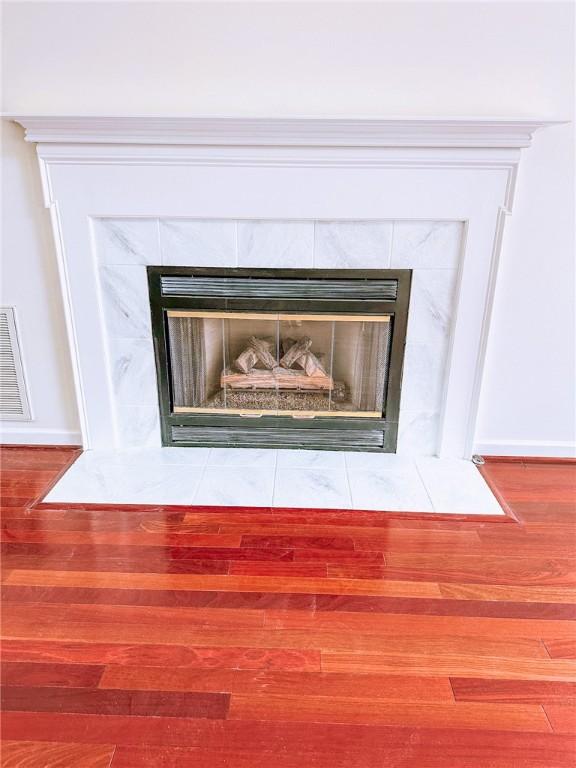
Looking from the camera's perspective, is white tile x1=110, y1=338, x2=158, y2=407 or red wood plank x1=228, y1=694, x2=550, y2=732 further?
white tile x1=110, y1=338, x2=158, y2=407

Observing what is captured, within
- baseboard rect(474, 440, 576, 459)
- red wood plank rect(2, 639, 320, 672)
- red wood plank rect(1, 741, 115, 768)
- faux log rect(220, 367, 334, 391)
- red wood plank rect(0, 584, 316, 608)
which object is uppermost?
faux log rect(220, 367, 334, 391)

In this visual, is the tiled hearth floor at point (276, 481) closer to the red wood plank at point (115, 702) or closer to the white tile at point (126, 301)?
the white tile at point (126, 301)

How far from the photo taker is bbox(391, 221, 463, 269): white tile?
2.10m

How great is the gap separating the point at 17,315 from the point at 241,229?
105 cm

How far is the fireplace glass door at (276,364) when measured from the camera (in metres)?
2.33

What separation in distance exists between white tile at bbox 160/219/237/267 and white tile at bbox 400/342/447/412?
0.87 metres

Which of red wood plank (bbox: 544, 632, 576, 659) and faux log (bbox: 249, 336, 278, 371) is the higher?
faux log (bbox: 249, 336, 278, 371)

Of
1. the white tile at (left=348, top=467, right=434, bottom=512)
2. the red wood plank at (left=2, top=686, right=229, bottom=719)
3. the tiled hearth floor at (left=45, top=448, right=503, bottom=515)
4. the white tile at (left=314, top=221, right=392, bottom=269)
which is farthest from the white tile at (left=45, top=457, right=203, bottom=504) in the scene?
the white tile at (left=314, top=221, right=392, bottom=269)

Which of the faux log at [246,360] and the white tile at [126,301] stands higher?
the white tile at [126,301]

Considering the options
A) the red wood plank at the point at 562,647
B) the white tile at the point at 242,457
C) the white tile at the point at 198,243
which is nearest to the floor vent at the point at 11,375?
the white tile at the point at 198,243

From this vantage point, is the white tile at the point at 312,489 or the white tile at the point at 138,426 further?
the white tile at the point at 138,426

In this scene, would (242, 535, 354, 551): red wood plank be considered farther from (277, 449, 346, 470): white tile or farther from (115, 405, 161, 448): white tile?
(115, 405, 161, 448): white tile

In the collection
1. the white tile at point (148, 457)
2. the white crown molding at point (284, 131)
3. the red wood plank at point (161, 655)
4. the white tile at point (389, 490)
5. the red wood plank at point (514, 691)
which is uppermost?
the white crown molding at point (284, 131)

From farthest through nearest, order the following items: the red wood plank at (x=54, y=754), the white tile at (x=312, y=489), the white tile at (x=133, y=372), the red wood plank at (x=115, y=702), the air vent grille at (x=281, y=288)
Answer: the white tile at (x=133, y=372) < the air vent grille at (x=281, y=288) < the white tile at (x=312, y=489) < the red wood plank at (x=115, y=702) < the red wood plank at (x=54, y=754)
